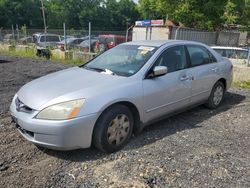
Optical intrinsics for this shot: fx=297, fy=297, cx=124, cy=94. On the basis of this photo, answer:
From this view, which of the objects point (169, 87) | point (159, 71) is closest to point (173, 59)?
point (169, 87)

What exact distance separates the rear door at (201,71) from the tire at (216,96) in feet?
0.55

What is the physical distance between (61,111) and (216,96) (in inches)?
148

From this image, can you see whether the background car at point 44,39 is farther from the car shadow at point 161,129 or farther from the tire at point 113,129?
the tire at point 113,129

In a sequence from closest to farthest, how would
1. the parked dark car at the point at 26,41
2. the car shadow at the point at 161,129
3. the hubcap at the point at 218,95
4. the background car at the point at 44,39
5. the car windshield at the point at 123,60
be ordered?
the car shadow at the point at 161,129 < the car windshield at the point at 123,60 < the hubcap at the point at 218,95 < the background car at the point at 44,39 < the parked dark car at the point at 26,41

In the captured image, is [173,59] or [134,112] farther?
[173,59]

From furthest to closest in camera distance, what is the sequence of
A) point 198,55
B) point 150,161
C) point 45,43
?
point 45,43 → point 198,55 → point 150,161

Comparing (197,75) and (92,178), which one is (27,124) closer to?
(92,178)

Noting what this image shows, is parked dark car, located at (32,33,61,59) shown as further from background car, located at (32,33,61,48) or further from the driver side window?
the driver side window

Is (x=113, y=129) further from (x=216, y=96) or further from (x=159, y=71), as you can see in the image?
(x=216, y=96)

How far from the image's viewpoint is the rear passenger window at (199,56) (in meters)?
5.54

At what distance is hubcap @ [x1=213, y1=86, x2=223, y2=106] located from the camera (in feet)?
20.4

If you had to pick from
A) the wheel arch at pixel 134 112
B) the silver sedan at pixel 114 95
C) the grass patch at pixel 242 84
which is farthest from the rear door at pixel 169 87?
the grass patch at pixel 242 84

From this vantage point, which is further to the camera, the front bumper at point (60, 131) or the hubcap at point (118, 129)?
the hubcap at point (118, 129)

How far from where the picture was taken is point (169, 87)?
15.8ft
